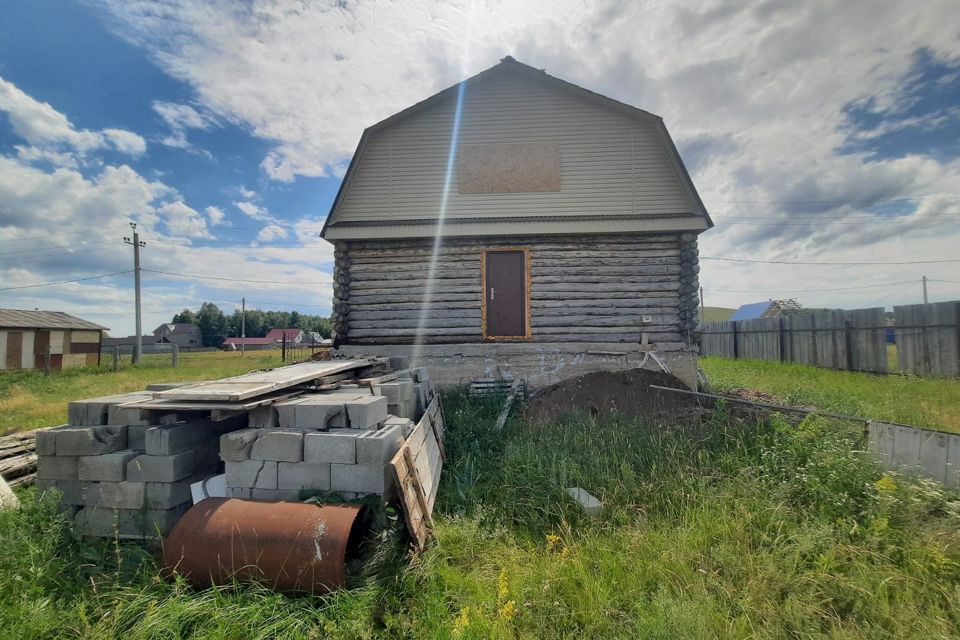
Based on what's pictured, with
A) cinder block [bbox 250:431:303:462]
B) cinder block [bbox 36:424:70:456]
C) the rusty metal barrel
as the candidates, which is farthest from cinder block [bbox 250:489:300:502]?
cinder block [bbox 36:424:70:456]

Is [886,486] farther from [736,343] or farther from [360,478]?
[736,343]

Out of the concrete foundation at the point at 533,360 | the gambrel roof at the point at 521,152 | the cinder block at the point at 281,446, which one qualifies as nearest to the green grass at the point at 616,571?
the cinder block at the point at 281,446

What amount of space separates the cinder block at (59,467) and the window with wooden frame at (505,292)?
7.07m

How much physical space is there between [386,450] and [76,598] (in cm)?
219

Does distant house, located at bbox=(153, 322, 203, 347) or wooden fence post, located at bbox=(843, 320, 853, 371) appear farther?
distant house, located at bbox=(153, 322, 203, 347)

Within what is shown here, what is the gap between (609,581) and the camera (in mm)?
2830

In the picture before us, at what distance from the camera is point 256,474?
3.63 m

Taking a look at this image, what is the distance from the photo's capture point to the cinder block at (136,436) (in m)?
3.85

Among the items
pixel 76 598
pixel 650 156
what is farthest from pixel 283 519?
pixel 650 156

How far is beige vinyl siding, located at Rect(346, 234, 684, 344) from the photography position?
375 inches

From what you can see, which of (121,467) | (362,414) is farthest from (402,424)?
(121,467)

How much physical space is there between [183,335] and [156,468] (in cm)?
8879

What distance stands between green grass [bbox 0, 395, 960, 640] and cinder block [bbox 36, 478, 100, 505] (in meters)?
0.15

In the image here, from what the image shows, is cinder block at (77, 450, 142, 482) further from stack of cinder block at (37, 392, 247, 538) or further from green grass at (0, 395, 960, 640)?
green grass at (0, 395, 960, 640)
